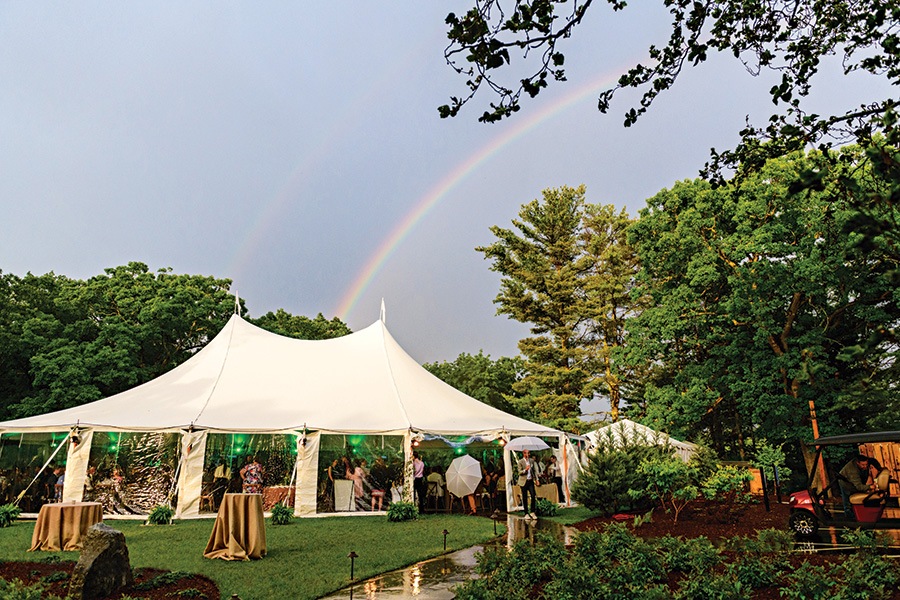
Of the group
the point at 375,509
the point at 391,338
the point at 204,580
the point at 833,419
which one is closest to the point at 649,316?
the point at 833,419

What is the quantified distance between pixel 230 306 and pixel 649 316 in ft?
73.7

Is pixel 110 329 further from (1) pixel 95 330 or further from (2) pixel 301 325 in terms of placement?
(2) pixel 301 325

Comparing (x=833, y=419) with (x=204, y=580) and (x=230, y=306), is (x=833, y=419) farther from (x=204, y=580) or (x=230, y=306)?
(x=230, y=306)

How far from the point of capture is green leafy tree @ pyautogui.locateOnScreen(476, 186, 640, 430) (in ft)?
105

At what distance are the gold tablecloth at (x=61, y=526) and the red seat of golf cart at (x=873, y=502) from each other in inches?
457

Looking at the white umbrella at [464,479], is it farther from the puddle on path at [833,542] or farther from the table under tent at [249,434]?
the puddle on path at [833,542]

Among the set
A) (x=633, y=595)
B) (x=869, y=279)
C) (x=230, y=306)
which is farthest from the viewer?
(x=230, y=306)

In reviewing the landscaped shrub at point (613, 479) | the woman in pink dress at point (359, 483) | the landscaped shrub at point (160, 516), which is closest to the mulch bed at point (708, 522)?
the landscaped shrub at point (613, 479)

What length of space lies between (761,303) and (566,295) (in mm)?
13865

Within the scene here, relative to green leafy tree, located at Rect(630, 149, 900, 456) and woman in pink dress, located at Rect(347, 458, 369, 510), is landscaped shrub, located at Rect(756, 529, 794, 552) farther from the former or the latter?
green leafy tree, located at Rect(630, 149, 900, 456)

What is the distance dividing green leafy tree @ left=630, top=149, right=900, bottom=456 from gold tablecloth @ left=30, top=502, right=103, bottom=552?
18.9m

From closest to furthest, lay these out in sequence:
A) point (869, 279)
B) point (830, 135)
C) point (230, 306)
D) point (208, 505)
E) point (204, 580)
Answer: point (830, 135) → point (204, 580) → point (208, 505) → point (869, 279) → point (230, 306)

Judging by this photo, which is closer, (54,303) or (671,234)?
(671,234)

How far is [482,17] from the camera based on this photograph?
3.24m
